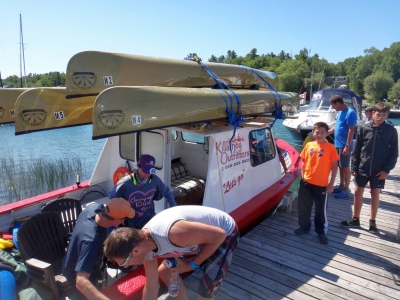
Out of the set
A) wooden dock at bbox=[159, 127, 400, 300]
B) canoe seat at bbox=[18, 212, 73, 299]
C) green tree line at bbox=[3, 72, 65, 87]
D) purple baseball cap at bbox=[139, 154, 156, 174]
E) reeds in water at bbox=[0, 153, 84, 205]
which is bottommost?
reeds in water at bbox=[0, 153, 84, 205]

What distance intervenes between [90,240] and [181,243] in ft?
2.61

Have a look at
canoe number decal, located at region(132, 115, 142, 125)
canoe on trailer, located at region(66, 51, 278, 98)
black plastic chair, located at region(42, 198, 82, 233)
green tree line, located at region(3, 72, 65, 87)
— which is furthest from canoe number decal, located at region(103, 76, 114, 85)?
green tree line, located at region(3, 72, 65, 87)

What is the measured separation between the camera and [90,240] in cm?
245

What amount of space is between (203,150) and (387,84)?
73801 mm

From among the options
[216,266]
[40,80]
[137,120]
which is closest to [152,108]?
[137,120]

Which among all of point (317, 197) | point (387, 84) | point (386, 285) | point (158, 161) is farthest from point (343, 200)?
point (387, 84)

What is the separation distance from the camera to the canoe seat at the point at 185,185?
15.0 ft

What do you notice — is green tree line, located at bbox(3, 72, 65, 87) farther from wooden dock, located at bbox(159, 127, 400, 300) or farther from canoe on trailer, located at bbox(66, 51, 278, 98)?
wooden dock, located at bbox(159, 127, 400, 300)

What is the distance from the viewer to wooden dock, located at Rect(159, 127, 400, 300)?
3305 mm

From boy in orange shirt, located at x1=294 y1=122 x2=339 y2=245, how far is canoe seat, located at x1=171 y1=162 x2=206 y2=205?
1540 millimetres

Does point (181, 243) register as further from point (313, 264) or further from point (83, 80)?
point (313, 264)

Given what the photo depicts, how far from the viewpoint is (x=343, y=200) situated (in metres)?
5.88

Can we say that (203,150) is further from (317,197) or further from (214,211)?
(214,211)

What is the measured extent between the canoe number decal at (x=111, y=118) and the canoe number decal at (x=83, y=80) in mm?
696
